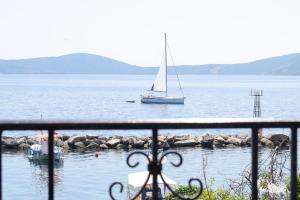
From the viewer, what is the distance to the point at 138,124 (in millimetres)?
2471

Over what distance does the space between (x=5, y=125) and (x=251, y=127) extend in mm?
1007

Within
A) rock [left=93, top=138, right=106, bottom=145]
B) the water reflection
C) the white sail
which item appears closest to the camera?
the water reflection

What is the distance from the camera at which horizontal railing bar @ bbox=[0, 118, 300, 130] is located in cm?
241

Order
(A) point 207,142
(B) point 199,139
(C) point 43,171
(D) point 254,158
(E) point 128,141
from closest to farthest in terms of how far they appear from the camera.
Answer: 1. (D) point 254,158
2. (C) point 43,171
3. (E) point 128,141
4. (A) point 207,142
5. (B) point 199,139

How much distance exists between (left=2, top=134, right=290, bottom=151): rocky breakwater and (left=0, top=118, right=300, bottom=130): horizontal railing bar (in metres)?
44.6

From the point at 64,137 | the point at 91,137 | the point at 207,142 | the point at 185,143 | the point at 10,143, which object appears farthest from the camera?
the point at 64,137

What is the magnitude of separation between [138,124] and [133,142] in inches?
1849

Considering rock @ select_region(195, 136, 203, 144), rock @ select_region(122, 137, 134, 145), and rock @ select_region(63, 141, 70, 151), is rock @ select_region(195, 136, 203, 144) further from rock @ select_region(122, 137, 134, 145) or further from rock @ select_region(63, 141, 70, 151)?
rock @ select_region(63, 141, 70, 151)

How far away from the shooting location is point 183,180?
103 ft

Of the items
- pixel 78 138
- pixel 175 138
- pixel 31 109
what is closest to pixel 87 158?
pixel 78 138

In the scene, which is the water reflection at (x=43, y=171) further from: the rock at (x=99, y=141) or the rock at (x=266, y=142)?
the rock at (x=266, y=142)

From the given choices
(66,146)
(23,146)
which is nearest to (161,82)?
(66,146)

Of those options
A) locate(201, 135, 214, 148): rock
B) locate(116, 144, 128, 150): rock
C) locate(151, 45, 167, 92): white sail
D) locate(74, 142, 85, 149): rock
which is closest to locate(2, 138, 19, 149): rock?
locate(74, 142, 85, 149): rock

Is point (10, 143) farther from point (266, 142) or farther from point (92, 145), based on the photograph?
point (266, 142)
